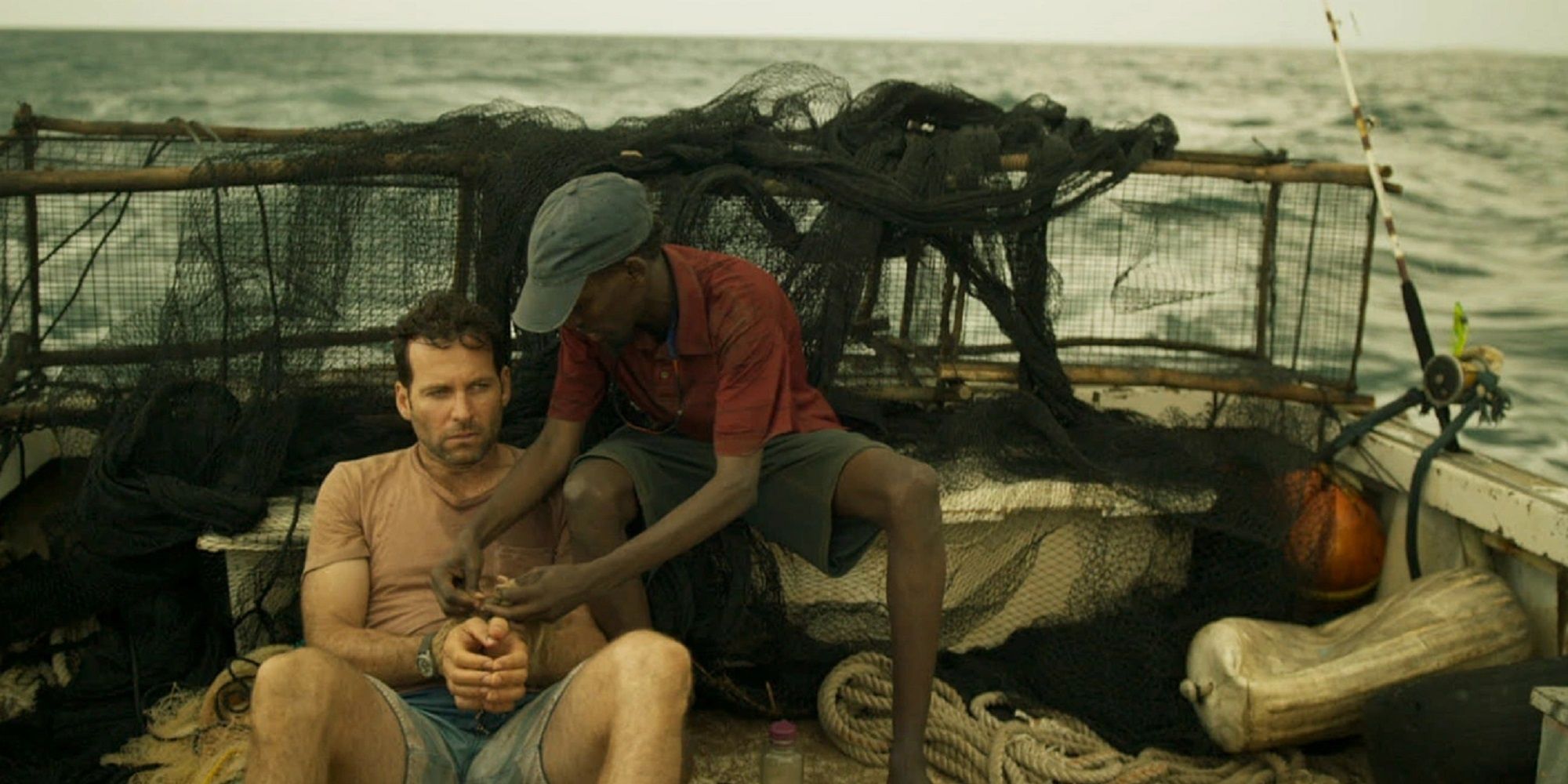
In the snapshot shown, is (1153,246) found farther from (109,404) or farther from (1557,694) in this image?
(109,404)

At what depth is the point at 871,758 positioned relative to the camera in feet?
13.3

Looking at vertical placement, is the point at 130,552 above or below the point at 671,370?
below

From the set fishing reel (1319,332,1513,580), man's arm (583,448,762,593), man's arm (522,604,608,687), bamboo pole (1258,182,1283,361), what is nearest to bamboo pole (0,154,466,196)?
man's arm (583,448,762,593)

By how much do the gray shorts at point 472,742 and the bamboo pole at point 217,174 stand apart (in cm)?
185

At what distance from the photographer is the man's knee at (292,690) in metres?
2.68

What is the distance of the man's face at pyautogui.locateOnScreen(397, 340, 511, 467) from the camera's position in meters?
3.44

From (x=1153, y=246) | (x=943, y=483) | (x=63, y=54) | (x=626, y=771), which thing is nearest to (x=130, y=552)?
(x=626, y=771)

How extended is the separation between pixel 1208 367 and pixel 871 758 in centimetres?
212

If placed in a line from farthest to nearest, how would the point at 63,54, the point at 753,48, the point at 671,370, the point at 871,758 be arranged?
the point at 753,48
the point at 63,54
the point at 871,758
the point at 671,370

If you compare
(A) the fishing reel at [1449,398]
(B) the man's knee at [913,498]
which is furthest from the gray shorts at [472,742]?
(A) the fishing reel at [1449,398]

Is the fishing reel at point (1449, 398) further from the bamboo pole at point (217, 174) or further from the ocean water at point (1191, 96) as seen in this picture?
the ocean water at point (1191, 96)

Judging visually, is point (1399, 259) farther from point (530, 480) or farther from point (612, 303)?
point (530, 480)

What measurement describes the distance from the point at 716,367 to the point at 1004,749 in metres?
1.34

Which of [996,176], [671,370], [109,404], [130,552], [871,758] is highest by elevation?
[996,176]
